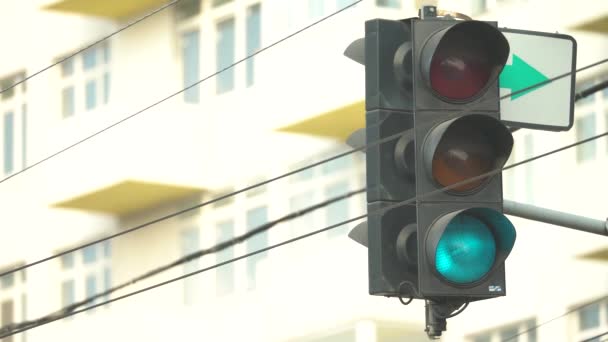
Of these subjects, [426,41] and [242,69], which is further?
[242,69]

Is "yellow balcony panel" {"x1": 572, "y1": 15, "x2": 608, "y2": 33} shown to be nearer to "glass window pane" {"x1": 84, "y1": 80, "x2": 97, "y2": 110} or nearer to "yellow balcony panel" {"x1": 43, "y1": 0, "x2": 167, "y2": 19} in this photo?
"yellow balcony panel" {"x1": 43, "y1": 0, "x2": 167, "y2": 19}

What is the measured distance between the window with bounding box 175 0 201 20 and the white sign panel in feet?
66.6

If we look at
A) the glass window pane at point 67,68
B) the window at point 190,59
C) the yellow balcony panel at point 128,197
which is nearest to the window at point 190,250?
the yellow balcony panel at point 128,197

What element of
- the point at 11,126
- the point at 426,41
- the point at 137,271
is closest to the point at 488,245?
the point at 426,41

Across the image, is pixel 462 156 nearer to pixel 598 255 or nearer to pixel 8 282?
pixel 598 255

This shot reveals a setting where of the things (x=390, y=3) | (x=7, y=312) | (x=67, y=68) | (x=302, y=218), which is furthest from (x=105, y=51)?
(x=390, y=3)

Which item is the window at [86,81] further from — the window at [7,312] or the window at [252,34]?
the window at [7,312]

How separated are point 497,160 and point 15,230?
75.1ft

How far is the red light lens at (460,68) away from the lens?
8.49 meters

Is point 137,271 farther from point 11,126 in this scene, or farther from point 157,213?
point 11,126

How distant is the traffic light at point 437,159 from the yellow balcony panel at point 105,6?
20.8 metres

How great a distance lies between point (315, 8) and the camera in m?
26.7

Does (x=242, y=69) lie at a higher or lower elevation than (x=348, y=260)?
higher

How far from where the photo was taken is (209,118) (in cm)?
2822
